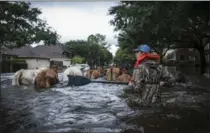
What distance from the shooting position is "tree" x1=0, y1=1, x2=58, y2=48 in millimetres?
4031

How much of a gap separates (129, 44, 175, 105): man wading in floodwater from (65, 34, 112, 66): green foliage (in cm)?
A: 51

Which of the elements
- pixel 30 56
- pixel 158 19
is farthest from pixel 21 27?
pixel 158 19

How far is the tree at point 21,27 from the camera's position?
13.2ft

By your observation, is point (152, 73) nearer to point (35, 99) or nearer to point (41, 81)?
point (35, 99)

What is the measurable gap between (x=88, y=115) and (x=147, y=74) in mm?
1077

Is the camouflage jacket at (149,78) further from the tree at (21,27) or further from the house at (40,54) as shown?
the tree at (21,27)

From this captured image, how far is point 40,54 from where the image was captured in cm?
409

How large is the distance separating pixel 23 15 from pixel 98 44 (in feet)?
4.04

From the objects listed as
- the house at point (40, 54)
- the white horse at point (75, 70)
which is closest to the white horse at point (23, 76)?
the house at point (40, 54)

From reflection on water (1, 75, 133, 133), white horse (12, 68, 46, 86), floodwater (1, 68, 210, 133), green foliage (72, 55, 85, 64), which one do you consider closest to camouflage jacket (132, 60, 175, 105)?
floodwater (1, 68, 210, 133)

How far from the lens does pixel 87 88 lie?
642 centimetres

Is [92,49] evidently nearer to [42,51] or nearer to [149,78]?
[42,51]

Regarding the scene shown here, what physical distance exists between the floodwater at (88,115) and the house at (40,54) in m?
0.36

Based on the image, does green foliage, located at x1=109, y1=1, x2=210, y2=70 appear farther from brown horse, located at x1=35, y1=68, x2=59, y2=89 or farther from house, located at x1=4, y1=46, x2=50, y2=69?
brown horse, located at x1=35, y1=68, x2=59, y2=89
